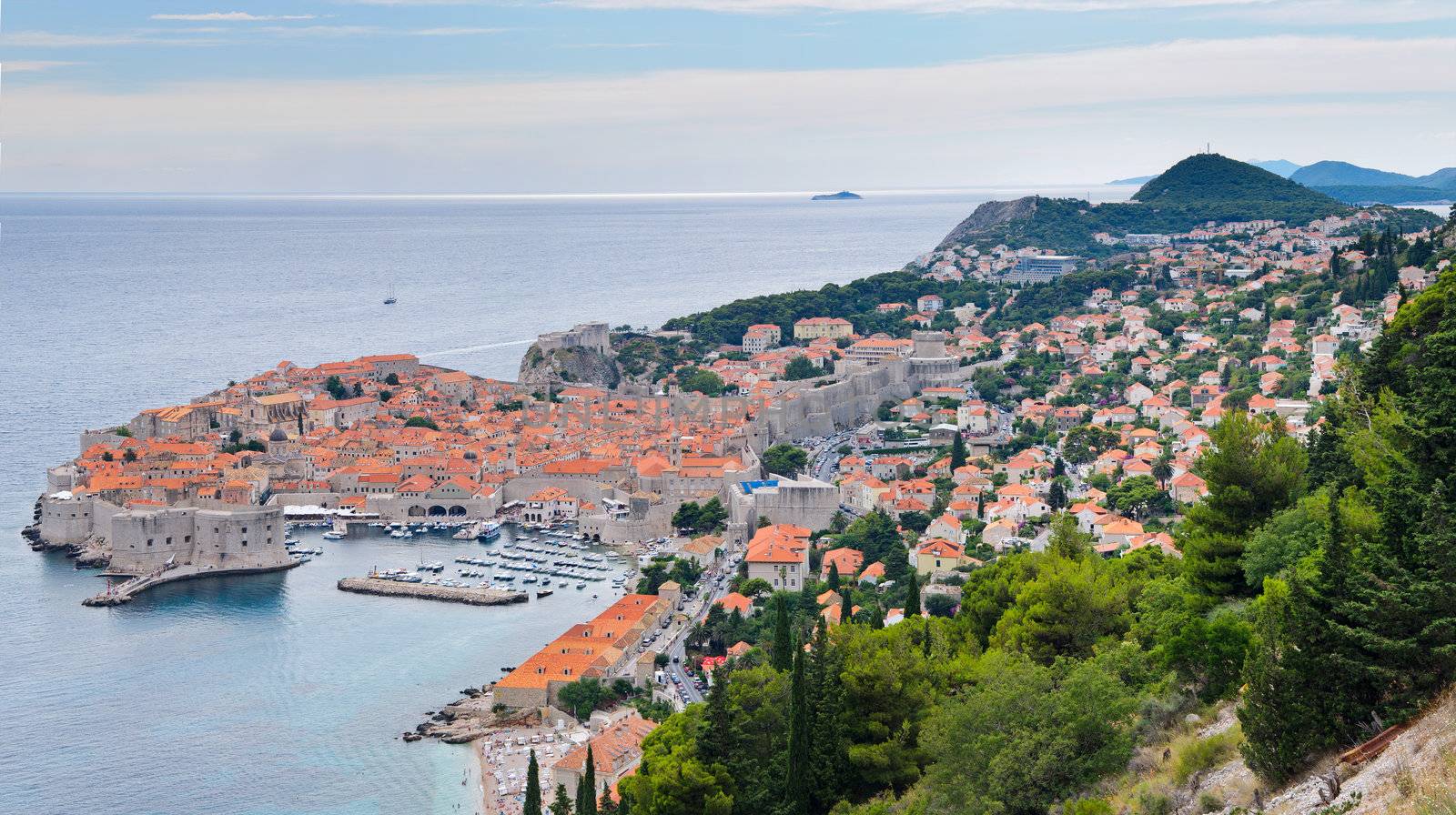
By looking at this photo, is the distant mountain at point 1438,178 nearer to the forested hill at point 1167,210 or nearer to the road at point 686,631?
the forested hill at point 1167,210

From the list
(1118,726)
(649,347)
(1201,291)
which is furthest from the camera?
(649,347)

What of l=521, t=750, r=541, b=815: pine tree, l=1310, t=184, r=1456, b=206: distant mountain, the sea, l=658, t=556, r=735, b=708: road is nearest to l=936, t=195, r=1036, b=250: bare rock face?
the sea

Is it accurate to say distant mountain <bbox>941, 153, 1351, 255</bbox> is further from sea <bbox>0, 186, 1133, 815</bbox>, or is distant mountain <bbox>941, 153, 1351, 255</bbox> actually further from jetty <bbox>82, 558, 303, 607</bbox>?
jetty <bbox>82, 558, 303, 607</bbox>

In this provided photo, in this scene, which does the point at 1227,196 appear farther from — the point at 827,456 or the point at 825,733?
the point at 825,733

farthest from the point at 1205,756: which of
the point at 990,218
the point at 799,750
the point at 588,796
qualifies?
the point at 990,218

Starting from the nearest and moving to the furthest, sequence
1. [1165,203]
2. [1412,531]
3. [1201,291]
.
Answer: [1412,531]
[1201,291]
[1165,203]

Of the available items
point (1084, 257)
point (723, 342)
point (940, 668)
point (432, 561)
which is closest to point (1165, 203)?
point (1084, 257)

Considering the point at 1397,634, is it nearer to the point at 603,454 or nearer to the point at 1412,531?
the point at 1412,531
